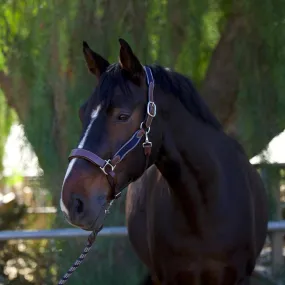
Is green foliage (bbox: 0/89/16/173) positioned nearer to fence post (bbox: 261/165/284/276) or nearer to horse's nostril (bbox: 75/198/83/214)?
fence post (bbox: 261/165/284/276)

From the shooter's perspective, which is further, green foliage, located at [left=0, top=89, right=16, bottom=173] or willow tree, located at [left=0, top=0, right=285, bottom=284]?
green foliage, located at [left=0, top=89, right=16, bottom=173]

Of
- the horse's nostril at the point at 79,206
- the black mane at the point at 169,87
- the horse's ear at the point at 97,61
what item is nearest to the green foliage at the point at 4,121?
the horse's ear at the point at 97,61

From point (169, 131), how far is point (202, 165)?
23cm

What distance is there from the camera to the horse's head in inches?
76.8

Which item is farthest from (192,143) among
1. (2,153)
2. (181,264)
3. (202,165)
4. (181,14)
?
(2,153)

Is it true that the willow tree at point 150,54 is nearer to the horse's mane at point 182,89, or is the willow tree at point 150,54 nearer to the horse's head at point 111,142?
the horse's mane at point 182,89

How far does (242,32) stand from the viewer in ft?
12.0

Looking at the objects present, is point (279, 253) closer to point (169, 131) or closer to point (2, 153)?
point (169, 131)

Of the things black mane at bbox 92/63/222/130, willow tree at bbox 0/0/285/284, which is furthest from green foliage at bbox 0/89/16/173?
black mane at bbox 92/63/222/130

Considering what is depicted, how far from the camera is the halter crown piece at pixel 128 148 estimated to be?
1.97m

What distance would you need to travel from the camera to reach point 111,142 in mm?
2010

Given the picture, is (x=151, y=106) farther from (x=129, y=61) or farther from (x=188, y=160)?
(x=188, y=160)

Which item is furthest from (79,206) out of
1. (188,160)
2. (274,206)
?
(274,206)

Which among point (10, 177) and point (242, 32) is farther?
point (10, 177)
